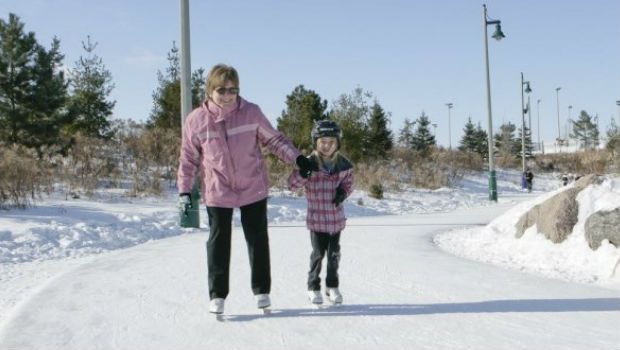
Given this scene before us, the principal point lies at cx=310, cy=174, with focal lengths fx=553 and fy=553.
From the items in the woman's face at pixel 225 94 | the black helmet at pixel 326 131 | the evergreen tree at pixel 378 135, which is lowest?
the black helmet at pixel 326 131

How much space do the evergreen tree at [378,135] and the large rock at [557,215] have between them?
85.1ft

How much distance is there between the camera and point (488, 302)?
3844 mm

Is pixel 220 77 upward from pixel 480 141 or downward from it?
downward

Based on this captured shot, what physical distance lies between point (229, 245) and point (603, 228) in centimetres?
393

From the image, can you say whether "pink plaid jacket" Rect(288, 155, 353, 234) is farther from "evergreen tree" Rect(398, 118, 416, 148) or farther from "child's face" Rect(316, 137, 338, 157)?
"evergreen tree" Rect(398, 118, 416, 148)

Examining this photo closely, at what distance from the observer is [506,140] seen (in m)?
Answer: 57.9

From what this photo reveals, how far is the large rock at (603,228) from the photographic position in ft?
17.8

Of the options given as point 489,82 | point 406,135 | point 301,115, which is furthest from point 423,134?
point 489,82

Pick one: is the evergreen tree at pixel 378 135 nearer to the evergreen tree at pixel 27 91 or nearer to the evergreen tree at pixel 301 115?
the evergreen tree at pixel 301 115

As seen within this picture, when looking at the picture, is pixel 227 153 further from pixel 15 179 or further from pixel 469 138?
pixel 469 138

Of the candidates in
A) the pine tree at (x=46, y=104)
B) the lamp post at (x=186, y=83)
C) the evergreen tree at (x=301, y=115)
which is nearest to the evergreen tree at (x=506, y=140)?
the evergreen tree at (x=301, y=115)

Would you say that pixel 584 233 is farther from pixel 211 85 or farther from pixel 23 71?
pixel 23 71

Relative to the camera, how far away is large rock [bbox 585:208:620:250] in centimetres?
541

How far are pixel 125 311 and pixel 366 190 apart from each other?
16147 millimetres
